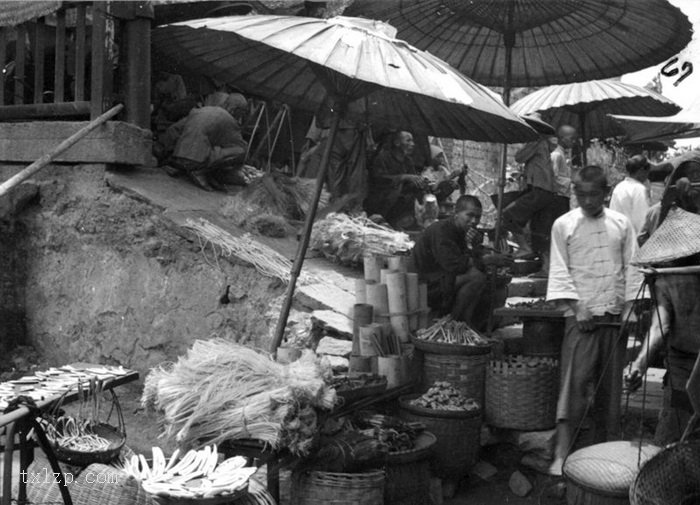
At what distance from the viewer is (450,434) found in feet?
18.4

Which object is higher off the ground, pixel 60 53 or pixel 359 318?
pixel 60 53

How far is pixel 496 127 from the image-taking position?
5828 millimetres

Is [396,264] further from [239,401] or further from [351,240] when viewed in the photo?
[239,401]

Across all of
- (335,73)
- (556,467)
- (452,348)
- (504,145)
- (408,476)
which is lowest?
(556,467)

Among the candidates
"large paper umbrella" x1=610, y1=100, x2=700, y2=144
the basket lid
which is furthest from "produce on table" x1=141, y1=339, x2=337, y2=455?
"large paper umbrella" x1=610, y1=100, x2=700, y2=144

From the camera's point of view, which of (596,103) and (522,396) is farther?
(596,103)

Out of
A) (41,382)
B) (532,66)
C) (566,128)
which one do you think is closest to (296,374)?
(41,382)

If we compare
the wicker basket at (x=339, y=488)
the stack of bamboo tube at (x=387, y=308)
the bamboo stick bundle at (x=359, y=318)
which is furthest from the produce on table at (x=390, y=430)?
the bamboo stick bundle at (x=359, y=318)

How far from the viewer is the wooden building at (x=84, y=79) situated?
765 centimetres

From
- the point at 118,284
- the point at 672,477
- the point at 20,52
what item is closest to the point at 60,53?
the point at 20,52

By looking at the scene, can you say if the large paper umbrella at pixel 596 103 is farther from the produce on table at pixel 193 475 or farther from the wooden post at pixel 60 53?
the produce on table at pixel 193 475

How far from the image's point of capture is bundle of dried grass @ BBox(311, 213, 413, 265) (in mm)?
7367

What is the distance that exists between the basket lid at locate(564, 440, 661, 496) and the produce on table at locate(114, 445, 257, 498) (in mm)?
1729

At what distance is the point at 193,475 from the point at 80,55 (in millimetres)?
5032
